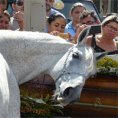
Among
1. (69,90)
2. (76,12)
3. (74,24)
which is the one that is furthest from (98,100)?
(76,12)

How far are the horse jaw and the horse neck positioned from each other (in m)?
0.18

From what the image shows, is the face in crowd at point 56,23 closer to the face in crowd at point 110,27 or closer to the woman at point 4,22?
the woman at point 4,22

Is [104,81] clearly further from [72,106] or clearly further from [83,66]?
[83,66]

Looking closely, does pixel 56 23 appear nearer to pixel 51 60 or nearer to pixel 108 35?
pixel 108 35

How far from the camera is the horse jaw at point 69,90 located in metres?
2.32

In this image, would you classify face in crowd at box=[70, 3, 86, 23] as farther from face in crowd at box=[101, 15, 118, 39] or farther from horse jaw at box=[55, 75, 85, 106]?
horse jaw at box=[55, 75, 85, 106]

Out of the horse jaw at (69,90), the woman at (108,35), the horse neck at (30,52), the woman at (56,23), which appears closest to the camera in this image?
the horse jaw at (69,90)

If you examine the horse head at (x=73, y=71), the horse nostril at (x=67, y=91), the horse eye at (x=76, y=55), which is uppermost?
the horse eye at (x=76, y=55)

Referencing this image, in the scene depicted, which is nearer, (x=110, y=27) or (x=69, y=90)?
(x=69, y=90)

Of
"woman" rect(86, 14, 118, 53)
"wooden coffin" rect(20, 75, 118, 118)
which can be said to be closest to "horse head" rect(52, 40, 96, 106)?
"wooden coffin" rect(20, 75, 118, 118)

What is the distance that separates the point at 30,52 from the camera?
8.13ft

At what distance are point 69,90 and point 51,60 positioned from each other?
25 centimetres

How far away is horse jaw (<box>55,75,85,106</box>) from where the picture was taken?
2322 millimetres

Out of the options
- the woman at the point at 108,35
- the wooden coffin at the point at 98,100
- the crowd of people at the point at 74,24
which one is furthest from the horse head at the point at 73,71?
the woman at the point at 108,35
